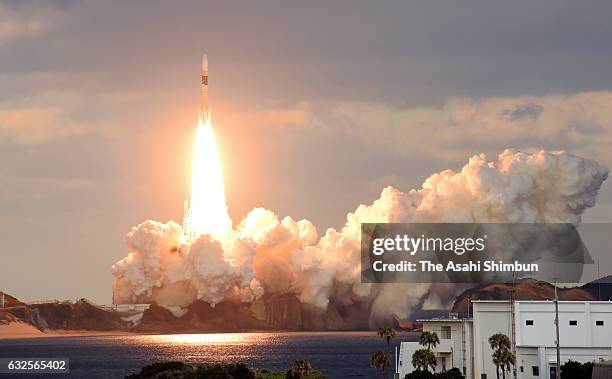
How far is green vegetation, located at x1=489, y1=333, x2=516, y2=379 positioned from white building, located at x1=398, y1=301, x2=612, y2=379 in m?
2.08

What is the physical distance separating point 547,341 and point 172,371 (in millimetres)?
39415

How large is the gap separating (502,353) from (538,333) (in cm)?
827

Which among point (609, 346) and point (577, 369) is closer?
point (577, 369)

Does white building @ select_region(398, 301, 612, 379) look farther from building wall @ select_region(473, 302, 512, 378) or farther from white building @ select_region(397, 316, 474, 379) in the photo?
white building @ select_region(397, 316, 474, 379)

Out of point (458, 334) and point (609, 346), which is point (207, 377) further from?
point (609, 346)

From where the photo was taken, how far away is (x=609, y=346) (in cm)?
11219

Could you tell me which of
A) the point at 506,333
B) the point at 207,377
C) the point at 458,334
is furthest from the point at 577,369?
the point at 207,377

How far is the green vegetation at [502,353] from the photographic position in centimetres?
10588

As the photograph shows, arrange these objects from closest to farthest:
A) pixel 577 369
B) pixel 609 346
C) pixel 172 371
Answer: pixel 577 369
pixel 609 346
pixel 172 371

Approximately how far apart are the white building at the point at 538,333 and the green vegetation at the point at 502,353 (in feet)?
6.81

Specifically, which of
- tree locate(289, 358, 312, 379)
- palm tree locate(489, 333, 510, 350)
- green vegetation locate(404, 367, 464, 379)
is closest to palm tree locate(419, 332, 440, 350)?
green vegetation locate(404, 367, 464, 379)

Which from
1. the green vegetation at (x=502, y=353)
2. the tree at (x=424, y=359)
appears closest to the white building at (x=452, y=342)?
the tree at (x=424, y=359)

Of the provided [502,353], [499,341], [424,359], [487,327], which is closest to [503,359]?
[502,353]

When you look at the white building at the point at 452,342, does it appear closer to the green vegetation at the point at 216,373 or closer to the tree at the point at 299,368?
the tree at the point at 299,368
